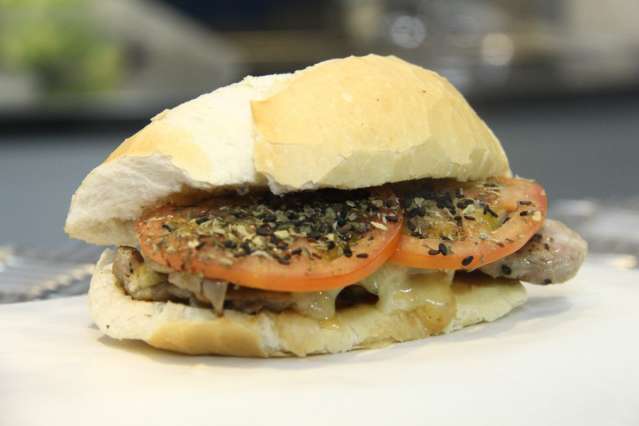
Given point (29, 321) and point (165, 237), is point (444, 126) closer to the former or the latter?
point (165, 237)

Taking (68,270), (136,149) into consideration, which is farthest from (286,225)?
(68,270)

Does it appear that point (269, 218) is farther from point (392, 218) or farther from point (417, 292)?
point (417, 292)

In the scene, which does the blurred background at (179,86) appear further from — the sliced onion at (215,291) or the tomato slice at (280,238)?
the sliced onion at (215,291)

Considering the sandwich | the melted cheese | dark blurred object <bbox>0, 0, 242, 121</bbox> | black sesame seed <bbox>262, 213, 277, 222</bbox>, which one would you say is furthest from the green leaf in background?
the melted cheese

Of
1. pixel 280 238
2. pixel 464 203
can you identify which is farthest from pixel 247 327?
pixel 464 203

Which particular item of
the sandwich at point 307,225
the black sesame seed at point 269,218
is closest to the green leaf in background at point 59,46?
the sandwich at point 307,225

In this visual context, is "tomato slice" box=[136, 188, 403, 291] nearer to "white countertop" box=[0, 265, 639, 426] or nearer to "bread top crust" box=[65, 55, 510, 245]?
"bread top crust" box=[65, 55, 510, 245]

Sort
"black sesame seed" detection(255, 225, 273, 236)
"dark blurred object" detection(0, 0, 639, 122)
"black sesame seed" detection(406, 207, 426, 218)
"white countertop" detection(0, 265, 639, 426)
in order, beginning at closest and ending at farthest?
"white countertop" detection(0, 265, 639, 426), "black sesame seed" detection(255, 225, 273, 236), "black sesame seed" detection(406, 207, 426, 218), "dark blurred object" detection(0, 0, 639, 122)

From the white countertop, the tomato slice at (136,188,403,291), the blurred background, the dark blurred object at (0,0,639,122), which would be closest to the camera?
the white countertop
